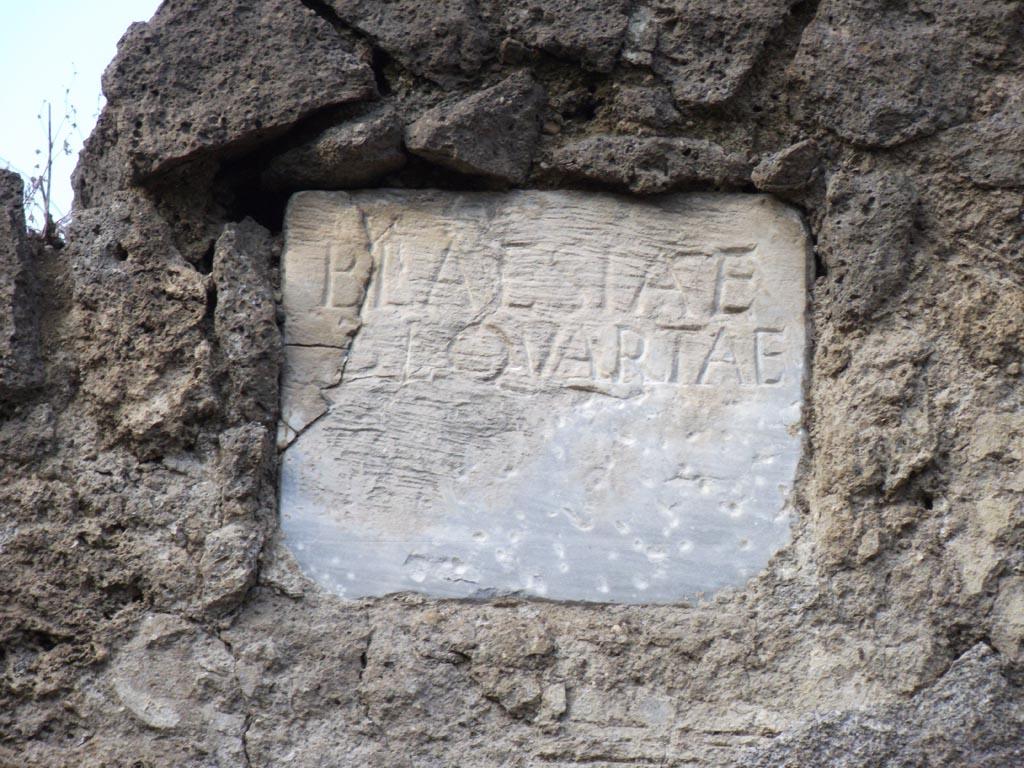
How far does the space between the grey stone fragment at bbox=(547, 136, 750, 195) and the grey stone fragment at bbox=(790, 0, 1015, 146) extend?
22 cm

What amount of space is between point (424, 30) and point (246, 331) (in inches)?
28.2

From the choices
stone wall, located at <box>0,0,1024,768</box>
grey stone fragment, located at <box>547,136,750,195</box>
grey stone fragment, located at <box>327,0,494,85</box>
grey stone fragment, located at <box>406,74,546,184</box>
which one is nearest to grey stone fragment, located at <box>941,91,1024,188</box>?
stone wall, located at <box>0,0,1024,768</box>

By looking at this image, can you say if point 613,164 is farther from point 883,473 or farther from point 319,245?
point 883,473

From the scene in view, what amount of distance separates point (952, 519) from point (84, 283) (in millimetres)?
1771

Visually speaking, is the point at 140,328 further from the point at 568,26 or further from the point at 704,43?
the point at 704,43

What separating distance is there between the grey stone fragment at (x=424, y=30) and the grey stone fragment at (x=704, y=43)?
323mm

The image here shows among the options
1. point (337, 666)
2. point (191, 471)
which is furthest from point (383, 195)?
point (337, 666)

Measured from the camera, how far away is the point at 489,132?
2.85 m

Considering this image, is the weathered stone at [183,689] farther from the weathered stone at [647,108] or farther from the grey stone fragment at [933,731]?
the weathered stone at [647,108]

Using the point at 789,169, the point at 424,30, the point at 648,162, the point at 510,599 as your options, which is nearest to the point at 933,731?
the point at 510,599

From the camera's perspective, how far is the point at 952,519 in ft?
8.79

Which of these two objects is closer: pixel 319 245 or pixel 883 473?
pixel 883 473

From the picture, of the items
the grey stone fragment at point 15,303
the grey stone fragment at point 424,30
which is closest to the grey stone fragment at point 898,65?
the grey stone fragment at point 424,30

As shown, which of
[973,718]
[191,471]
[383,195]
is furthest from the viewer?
[383,195]
